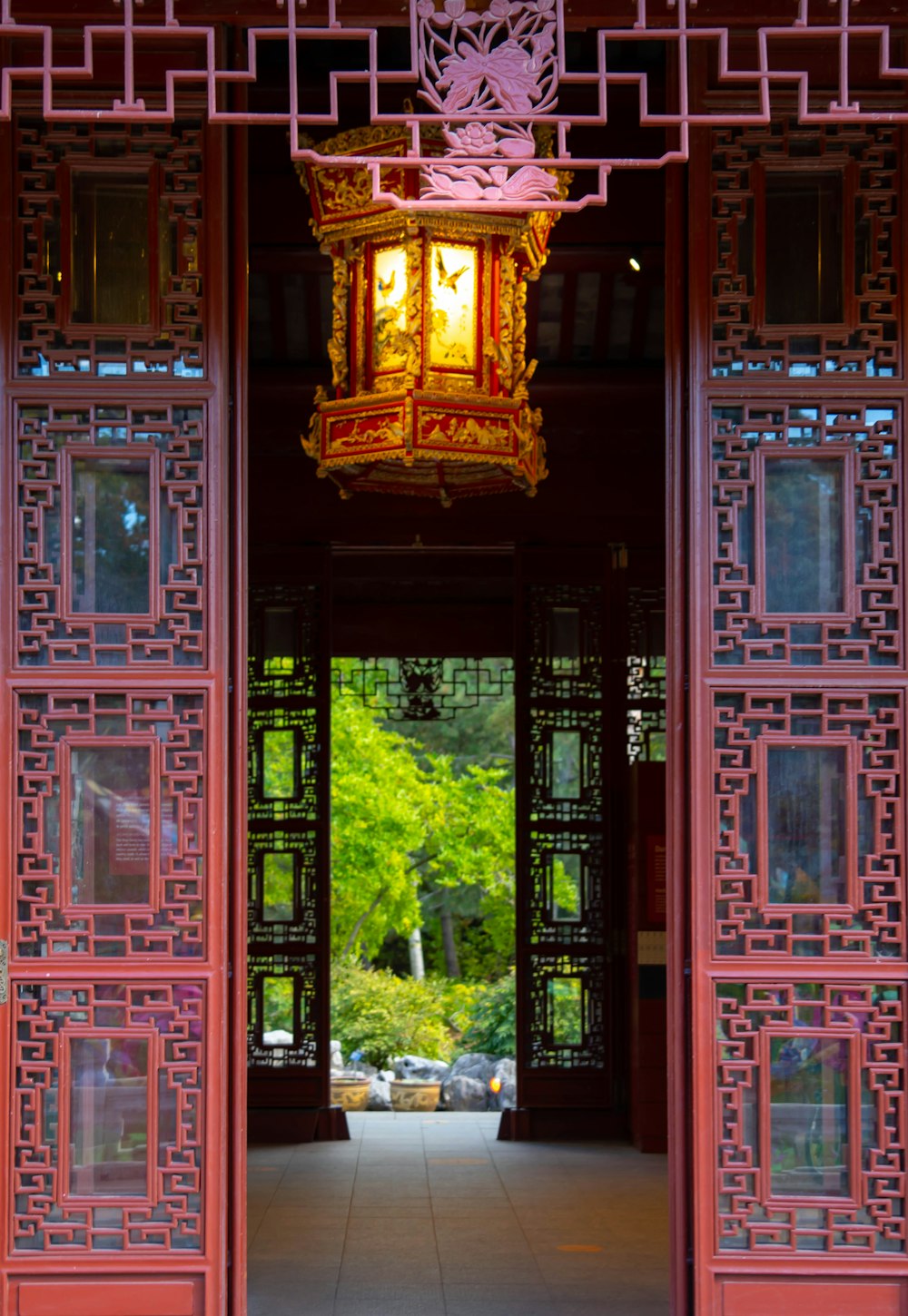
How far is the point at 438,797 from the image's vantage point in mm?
15078

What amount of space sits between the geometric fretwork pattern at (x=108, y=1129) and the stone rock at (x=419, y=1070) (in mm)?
7851

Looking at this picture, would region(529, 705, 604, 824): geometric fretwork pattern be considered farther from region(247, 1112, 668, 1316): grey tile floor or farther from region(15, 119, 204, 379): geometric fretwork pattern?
region(15, 119, 204, 379): geometric fretwork pattern

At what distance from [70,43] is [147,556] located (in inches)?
49.5

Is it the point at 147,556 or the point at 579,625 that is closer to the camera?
the point at 147,556

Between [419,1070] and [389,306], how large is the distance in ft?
25.6

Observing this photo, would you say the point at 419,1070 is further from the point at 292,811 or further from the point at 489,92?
the point at 489,92

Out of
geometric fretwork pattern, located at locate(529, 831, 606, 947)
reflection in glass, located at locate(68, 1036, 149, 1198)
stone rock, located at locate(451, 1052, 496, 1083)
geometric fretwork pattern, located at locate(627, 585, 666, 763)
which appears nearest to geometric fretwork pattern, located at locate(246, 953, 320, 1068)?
geometric fretwork pattern, located at locate(529, 831, 606, 947)

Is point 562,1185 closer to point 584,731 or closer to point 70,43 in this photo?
point 584,731

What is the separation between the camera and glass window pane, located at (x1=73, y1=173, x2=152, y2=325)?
3963 millimetres

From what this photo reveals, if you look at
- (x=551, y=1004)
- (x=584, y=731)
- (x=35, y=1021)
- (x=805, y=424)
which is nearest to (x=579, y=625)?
(x=584, y=731)

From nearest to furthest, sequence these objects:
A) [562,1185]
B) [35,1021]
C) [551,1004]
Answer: [35,1021]
[562,1185]
[551,1004]

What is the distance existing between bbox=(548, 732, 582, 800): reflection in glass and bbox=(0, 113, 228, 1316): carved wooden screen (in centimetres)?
444

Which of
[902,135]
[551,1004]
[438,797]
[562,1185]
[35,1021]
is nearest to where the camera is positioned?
[35,1021]

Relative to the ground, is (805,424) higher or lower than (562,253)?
lower
